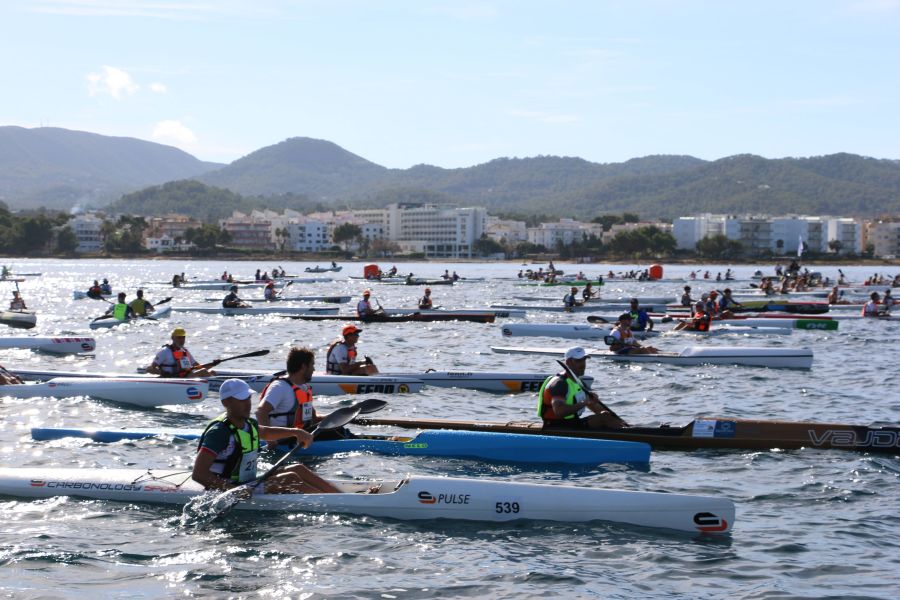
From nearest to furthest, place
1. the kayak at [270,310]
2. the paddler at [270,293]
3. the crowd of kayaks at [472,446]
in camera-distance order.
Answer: the crowd of kayaks at [472,446] → the kayak at [270,310] → the paddler at [270,293]

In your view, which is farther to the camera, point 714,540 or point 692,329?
point 692,329

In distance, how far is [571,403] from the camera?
14.2m

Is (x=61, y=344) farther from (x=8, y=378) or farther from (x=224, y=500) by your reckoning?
(x=224, y=500)

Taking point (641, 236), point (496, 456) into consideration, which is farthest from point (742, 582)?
point (641, 236)

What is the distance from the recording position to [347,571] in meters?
9.59

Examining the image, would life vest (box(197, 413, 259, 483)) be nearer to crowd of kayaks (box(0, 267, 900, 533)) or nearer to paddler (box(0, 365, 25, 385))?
crowd of kayaks (box(0, 267, 900, 533))

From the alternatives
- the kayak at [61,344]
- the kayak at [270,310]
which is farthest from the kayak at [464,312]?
the kayak at [61,344]

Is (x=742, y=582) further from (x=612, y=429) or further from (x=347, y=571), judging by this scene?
(x=612, y=429)

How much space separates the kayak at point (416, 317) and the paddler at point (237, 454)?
88.7 ft

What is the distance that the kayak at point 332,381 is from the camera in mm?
19031

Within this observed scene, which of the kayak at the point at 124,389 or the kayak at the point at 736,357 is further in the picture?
the kayak at the point at 736,357

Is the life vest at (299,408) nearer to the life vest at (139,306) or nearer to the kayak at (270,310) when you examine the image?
the life vest at (139,306)

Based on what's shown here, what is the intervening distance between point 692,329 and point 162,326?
20.5 meters

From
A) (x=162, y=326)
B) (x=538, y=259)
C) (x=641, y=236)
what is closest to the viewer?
(x=162, y=326)
